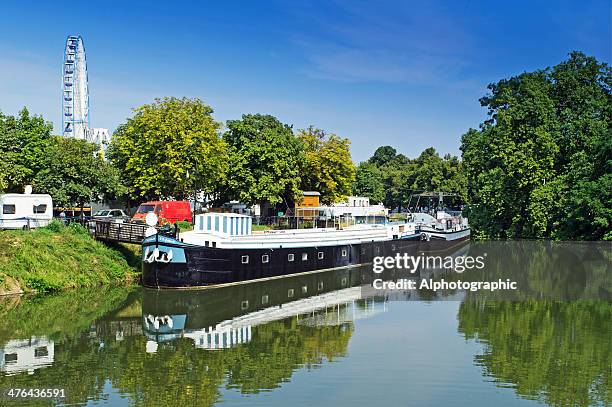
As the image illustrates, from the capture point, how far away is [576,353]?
23391mm

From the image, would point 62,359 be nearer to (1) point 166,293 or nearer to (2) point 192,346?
(2) point 192,346

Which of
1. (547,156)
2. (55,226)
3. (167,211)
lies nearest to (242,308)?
(55,226)

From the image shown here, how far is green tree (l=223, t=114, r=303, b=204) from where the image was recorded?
6488cm

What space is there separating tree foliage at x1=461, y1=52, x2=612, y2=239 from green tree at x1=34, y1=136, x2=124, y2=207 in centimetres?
3907

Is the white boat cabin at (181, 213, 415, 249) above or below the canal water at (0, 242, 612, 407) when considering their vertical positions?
above

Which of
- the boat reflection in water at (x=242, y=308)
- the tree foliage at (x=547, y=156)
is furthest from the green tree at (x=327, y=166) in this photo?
the boat reflection in water at (x=242, y=308)

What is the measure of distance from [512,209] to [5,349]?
5609 cm

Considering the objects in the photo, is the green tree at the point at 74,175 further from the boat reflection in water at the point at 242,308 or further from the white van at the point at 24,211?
the boat reflection in water at the point at 242,308

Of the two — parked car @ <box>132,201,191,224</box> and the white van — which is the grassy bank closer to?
the white van

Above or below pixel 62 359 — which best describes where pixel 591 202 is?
above

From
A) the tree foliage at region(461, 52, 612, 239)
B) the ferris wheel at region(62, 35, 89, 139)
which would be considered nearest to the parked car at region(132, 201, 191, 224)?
the tree foliage at region(461, 52, 612, 239)

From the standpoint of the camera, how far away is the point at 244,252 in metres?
38.3

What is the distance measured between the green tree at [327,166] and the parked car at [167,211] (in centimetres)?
2294

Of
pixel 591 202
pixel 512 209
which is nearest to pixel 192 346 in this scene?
pixel 591 202
